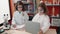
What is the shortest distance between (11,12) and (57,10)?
132 cm

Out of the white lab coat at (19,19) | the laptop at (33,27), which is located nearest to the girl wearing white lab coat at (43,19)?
the laptop at (33,27)

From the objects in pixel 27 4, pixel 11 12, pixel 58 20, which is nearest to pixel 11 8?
pixel 11 12

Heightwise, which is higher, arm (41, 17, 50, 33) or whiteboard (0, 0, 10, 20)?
whiteboard (0, 0, 10, 20)

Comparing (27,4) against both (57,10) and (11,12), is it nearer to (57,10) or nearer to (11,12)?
(11,12)

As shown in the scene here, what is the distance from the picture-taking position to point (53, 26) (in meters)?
3.89

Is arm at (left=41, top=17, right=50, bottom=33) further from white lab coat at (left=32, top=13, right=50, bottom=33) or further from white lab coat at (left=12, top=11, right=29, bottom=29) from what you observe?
white lab coat at (left=12, top=11, right=29, bottom=29)

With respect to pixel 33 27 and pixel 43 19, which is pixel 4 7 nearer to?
pixel 43 19

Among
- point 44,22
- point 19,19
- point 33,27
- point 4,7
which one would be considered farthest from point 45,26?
point 4,7

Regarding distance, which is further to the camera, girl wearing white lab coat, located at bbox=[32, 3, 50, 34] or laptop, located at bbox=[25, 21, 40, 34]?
girl wearing white lab coat, located at bbox=[32, 3, 50, 34]

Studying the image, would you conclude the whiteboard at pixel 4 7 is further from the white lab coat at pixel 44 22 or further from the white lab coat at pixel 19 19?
the white lab coat at pixel 44 22

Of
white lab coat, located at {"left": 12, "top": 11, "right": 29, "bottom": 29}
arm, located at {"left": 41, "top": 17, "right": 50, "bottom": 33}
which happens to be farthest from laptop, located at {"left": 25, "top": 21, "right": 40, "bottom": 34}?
white lab coat, located at {"left": 12, "top": 11, "right": 29, "bottom": 29}

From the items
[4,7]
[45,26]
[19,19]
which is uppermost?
[4,7]

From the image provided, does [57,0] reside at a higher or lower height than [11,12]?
higher

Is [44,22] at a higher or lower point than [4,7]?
lower
